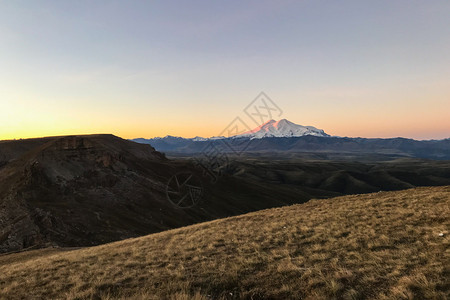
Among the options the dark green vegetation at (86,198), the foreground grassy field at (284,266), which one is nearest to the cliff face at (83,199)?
the dark green vegetation at (86,198)

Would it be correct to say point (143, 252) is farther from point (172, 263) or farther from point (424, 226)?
point (424, 226)

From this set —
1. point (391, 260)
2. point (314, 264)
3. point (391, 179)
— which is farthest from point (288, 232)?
point (391, 179)

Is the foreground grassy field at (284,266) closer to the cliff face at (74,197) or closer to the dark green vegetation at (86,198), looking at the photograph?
the cliff face at (74,197)

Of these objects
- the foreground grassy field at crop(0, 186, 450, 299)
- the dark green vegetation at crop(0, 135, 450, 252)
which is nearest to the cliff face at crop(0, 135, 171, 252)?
the dark green vegetation at crop(0, 135, 450, 252)

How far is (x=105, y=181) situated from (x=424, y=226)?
56401 millimetres

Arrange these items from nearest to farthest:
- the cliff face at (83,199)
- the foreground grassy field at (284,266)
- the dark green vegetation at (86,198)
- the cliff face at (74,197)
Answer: the foreground grassy field at (284,266) → the cliff face at (74,197) → the cliff face at (83,199) → the dark green vegetation at (86,198)

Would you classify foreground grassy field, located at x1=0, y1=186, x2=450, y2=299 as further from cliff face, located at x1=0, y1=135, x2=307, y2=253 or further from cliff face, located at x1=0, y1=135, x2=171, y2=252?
cliff face, located at x1=0, y1=135, x2=307, y2=253

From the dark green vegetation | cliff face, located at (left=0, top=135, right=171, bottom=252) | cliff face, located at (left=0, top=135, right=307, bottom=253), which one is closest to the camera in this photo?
cliff face, located at (left=0, top=135, right=171, bottom=252)

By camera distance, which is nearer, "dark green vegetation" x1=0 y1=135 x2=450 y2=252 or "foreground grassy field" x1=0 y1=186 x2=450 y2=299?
"foreground grassy field" x1=0 y1=186 x2=450 y2=299

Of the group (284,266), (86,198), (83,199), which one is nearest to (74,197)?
(83,199)

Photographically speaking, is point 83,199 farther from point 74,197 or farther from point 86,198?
point 74,197

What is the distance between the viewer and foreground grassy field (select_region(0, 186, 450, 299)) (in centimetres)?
843

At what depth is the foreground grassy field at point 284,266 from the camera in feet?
27.7

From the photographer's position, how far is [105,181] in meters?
56.2
